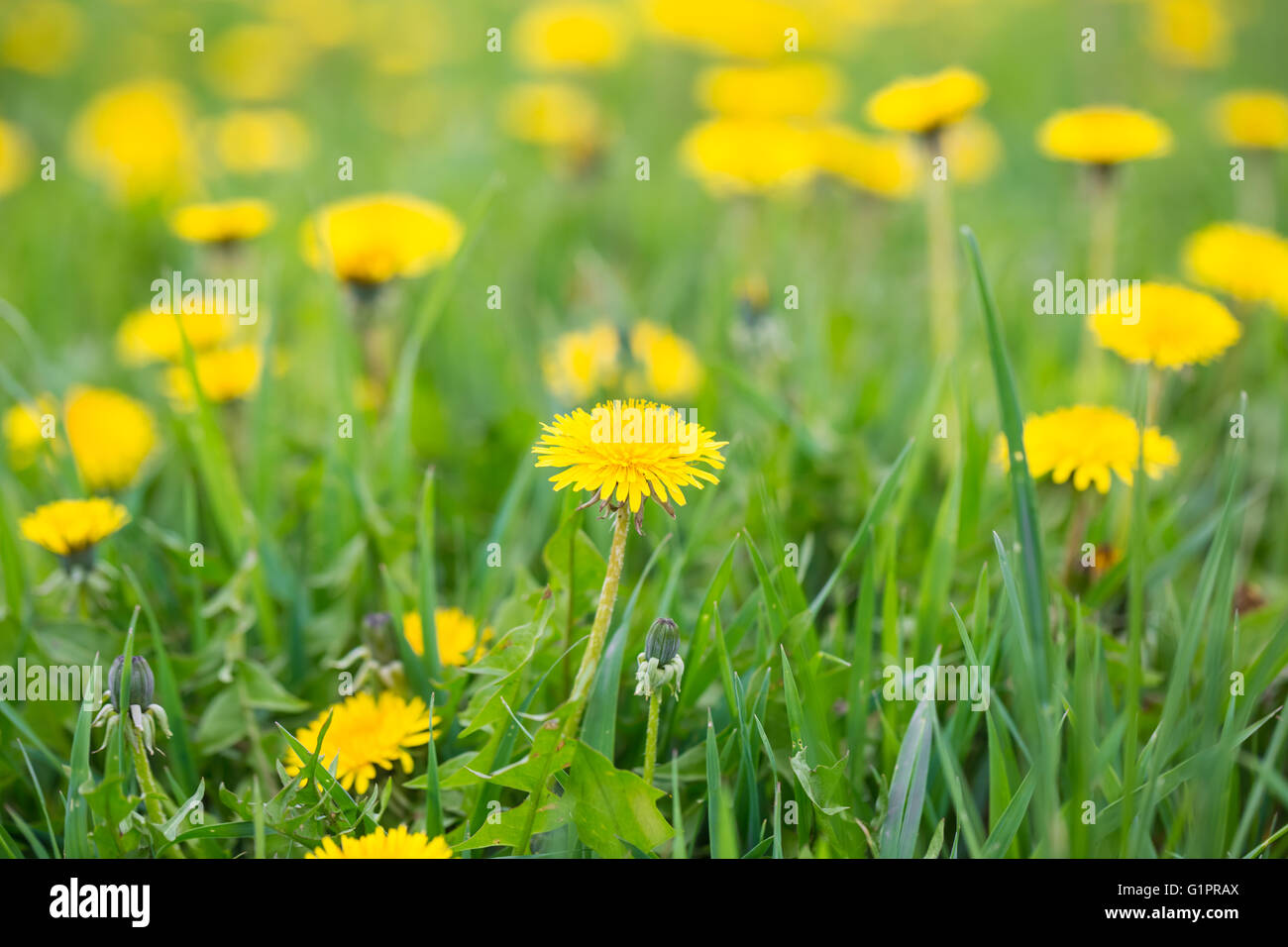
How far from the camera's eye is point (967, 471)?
38.1 inches

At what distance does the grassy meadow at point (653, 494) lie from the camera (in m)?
0.73

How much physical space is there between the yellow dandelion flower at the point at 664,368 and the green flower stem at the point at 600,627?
0.57 meters

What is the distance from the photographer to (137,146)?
2303 mm

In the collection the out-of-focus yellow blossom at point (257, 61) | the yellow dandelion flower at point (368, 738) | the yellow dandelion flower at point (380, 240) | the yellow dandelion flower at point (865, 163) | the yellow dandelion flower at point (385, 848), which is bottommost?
the yellow dandelion flower at point (385, 848)

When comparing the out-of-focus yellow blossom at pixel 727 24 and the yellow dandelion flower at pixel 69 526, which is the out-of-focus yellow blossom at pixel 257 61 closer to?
the out-of-focus yellow blossom at pixel 727 24

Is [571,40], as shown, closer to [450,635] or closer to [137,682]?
[450,635]

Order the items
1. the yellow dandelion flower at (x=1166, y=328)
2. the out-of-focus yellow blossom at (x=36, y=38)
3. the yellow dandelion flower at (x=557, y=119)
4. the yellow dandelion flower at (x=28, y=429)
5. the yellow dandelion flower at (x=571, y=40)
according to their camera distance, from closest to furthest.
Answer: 1. the yellow dandelion flower at (x=1166, y=328)
2. the yellow dandelion flower at (x=28, y=429)
3. the yellow dandelion flower at (x=557, y=119)
4. the yellow dandelion flower at (x=571, y=40)
5. the out-of-focus yellow blossom at (x=36, y=38)

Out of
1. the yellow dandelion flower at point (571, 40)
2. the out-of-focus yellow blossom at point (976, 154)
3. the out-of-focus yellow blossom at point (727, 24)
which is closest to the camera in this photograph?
the out-of-focus yellow blossom at point (976, 154)

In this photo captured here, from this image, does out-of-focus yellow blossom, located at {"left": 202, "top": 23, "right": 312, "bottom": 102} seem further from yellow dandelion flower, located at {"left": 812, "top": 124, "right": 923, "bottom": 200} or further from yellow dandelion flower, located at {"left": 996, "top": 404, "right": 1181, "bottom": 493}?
yellow dandelion flower, located at {"left": 996, "top": 404, "right": 1181, "bottom": 493}

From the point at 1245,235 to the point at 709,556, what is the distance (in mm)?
881

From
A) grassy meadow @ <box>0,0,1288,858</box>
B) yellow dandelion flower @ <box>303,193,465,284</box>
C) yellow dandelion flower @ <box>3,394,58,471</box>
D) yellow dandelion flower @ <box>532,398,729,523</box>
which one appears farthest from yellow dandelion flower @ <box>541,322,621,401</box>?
yellow dandelion flower @ <box>3,394,58,471</box>

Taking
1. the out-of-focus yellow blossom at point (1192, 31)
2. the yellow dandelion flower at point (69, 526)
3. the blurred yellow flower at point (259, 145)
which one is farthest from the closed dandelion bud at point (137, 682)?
the out-of-focus yellow blossom at point (1192, 31)

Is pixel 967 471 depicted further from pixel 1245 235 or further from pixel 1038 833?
pixel 1245 235
